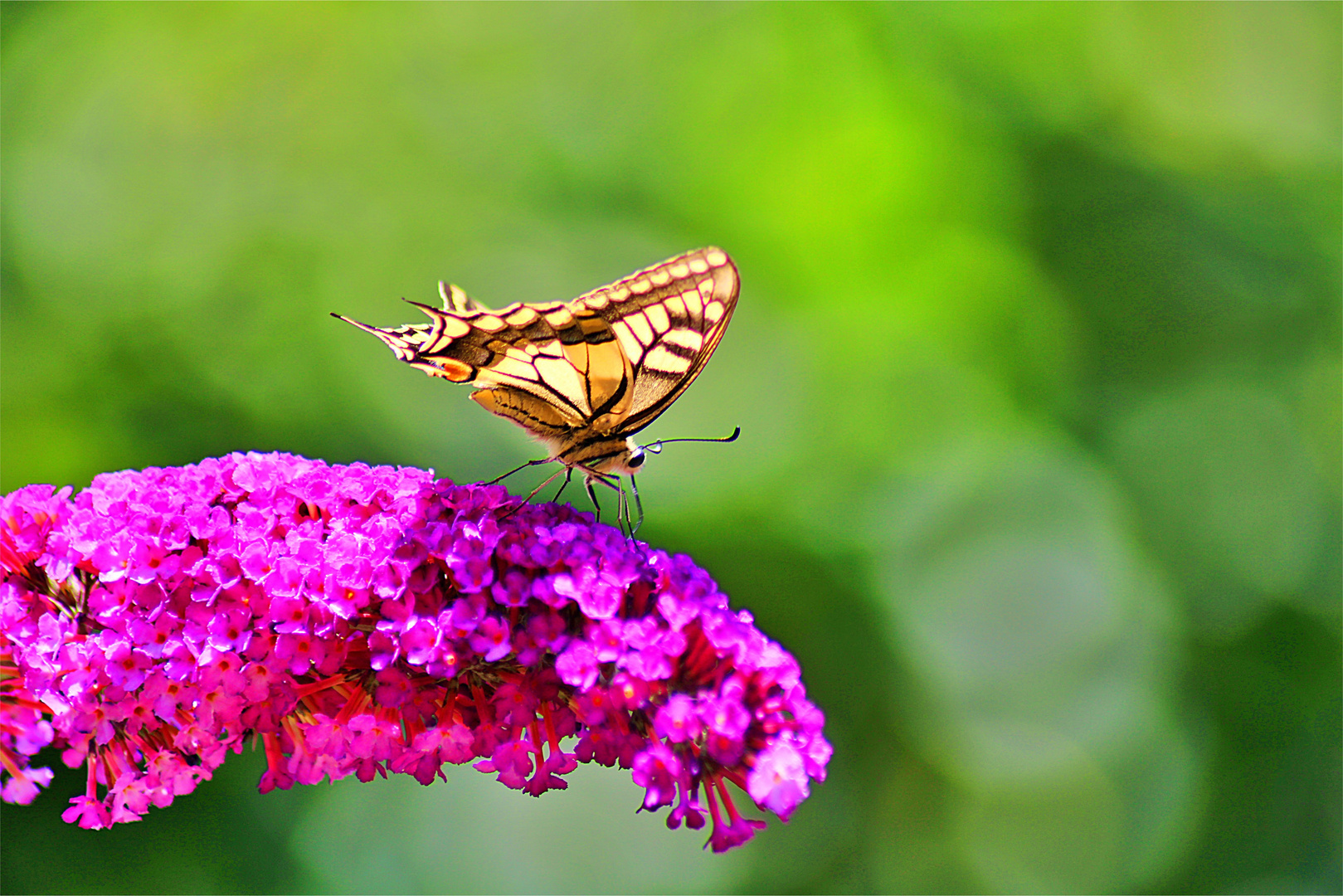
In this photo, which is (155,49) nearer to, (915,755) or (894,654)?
(894,654)

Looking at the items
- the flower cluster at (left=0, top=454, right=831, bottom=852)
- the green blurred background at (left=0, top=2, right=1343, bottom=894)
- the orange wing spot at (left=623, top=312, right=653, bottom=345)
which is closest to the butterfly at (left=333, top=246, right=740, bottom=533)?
the orange wing spot at (left=623, top=312, right=653, bottom=345)

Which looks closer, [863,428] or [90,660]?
[90,660]

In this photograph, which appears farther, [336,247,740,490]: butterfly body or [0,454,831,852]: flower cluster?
[336,247,740,490]: butterfly body

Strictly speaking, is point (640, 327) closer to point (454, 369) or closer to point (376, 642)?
point (454, 369)

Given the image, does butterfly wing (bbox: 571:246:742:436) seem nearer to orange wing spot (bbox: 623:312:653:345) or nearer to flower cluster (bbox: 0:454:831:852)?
orange wing spot (bbox: 623:312:653:345)

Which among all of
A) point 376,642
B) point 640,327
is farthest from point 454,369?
point 376,642

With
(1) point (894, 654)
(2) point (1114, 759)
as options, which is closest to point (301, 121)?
(1) point (894, 654)

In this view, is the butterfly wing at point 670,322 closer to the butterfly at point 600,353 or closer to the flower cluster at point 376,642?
the butterfly at point 600,353
